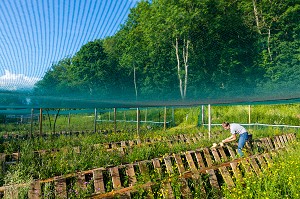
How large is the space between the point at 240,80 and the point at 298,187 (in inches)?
77.1

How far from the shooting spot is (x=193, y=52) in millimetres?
4551

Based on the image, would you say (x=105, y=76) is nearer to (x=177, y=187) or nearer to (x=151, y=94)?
(x=151, y=94)

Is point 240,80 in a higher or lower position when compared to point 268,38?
lower

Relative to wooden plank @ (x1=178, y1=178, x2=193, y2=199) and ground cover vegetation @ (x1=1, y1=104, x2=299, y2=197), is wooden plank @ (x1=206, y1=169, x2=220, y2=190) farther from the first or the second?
ground cover vegetation @ (x1=1, y1=104, x2=299, y2=197)

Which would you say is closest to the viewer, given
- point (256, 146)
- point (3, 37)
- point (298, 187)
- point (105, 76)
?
point (3, 37)

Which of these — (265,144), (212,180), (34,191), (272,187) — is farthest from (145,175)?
(265,144)

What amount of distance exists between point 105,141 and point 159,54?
4.92 meters

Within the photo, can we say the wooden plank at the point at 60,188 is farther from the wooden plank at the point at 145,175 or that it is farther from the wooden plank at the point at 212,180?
the wooden plank at the point at 212,180

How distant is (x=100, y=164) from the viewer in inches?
186

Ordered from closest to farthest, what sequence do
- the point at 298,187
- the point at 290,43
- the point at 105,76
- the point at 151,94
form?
the point at 298,187
the point at 290,43
the point at 105,76
the point at 151,94

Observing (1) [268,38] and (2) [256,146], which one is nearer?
(1) [268,38]

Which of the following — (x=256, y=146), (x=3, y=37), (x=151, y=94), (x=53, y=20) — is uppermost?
(x=53, y=20)

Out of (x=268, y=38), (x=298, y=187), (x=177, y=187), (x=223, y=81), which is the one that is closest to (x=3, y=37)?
(x=177, y=187)

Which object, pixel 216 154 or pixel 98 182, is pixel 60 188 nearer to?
pixel 98 182
